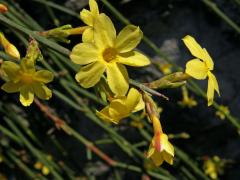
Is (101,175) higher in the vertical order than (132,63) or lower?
lower

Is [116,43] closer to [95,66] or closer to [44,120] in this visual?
[95,66]

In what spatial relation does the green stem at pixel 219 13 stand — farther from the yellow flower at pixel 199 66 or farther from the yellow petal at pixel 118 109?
the yellow petal at pixel 118 109

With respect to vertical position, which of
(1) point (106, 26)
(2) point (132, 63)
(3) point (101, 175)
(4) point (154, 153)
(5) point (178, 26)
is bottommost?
(3) point (101, 175)

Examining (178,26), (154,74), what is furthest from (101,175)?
(178,26)

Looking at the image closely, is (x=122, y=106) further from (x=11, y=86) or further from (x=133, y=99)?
(x=11, y=86)

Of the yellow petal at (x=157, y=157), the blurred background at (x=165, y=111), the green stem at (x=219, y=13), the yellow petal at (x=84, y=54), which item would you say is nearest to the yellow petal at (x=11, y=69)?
the yellow petal at (x=84, y=54)

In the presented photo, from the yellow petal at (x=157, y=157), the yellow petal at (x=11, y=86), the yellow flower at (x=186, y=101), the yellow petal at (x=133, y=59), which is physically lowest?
the yellow flower at (x=186, y=101)
